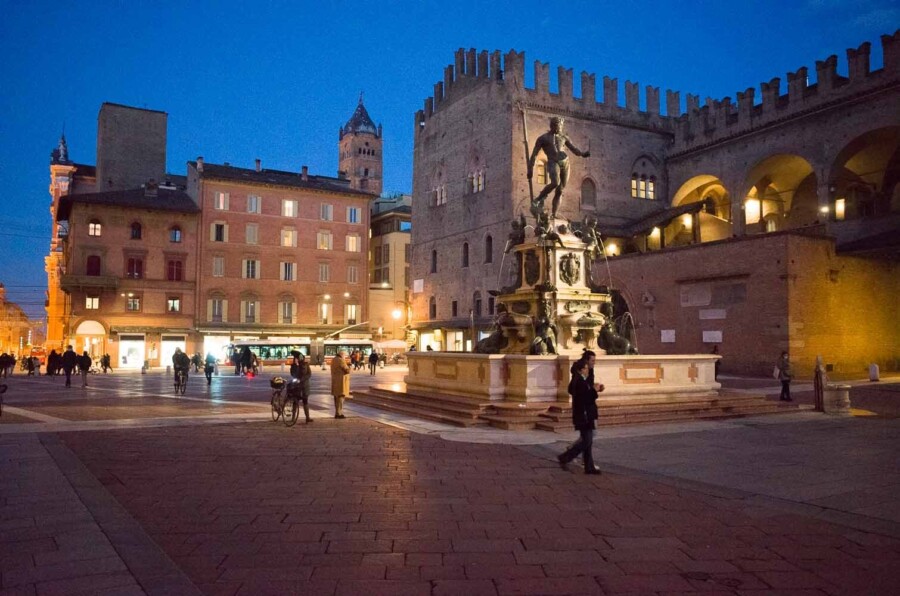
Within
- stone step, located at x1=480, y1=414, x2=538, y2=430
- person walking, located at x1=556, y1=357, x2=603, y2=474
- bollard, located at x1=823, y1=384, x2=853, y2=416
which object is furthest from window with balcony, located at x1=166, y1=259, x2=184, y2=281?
person walking, located at x1=556, y1=357, x2=603, y2=474

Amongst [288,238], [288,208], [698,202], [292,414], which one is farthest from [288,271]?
[292,414]

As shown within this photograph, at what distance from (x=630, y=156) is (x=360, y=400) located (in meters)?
33.6

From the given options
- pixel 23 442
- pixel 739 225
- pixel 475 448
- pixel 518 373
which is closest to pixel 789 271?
pixel 739 225

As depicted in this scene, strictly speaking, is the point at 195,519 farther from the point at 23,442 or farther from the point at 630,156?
the point at 630,156

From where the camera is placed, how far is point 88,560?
4.65m

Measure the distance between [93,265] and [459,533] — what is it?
45.9m

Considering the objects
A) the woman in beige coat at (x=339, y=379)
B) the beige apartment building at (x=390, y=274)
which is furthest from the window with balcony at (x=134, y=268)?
the woman in beige coat at (x=339, y=379)

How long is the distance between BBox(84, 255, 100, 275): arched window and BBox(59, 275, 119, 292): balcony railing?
0.65 m

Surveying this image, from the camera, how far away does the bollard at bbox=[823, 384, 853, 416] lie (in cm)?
1483

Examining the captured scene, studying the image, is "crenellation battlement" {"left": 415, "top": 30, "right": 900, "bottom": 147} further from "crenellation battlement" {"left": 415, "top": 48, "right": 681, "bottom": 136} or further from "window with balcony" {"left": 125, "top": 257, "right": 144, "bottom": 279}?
"window with balcony" {"left": 125, "top": 257, "right": 144, "bottom": 279}

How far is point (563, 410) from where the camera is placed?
12.4m

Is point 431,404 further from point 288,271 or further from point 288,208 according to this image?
point 288,208

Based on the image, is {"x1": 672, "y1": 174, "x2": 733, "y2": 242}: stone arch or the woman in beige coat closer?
the woman in beige coat

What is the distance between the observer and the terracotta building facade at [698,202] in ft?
94.9
